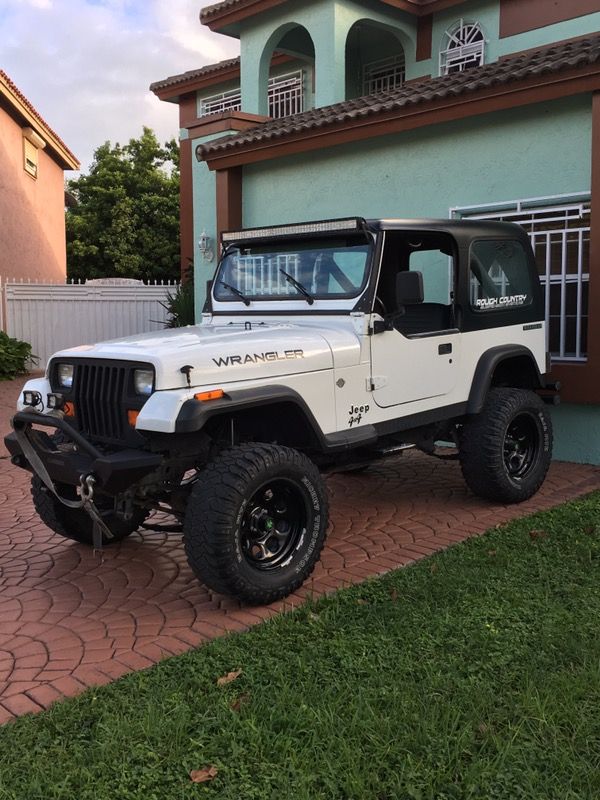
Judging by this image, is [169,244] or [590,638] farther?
[169,244]

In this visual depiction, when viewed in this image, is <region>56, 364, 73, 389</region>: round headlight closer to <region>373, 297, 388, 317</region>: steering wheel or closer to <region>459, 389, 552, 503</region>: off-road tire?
<region>373, 297, 388, 317</region>: steering wheel

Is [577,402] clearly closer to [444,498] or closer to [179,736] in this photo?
[444,498]

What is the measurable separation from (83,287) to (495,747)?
1403 centimetres

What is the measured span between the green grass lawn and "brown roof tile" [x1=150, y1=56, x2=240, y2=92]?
14.6 meters

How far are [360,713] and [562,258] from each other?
5532 millimetres

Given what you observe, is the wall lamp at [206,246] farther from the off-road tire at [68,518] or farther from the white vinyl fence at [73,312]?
the off-road tire at [68,518]

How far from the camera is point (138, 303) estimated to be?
15797mm

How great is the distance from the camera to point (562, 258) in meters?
7.28

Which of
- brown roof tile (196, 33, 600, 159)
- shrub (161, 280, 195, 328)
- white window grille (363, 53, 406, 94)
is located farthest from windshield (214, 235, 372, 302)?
white window grille (363, 53, 406, 94)

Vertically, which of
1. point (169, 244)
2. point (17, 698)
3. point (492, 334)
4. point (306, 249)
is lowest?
point (17, 698)

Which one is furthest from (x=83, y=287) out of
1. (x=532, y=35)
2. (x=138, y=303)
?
(x=532, y=35)

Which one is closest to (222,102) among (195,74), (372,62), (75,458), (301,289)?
(195,74)

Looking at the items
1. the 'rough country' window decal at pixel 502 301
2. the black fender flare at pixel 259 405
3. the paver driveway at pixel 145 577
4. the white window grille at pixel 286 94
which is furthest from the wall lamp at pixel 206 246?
the black fender flare at pixel 259 405

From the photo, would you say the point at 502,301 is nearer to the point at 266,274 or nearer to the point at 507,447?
the point at 507,447
